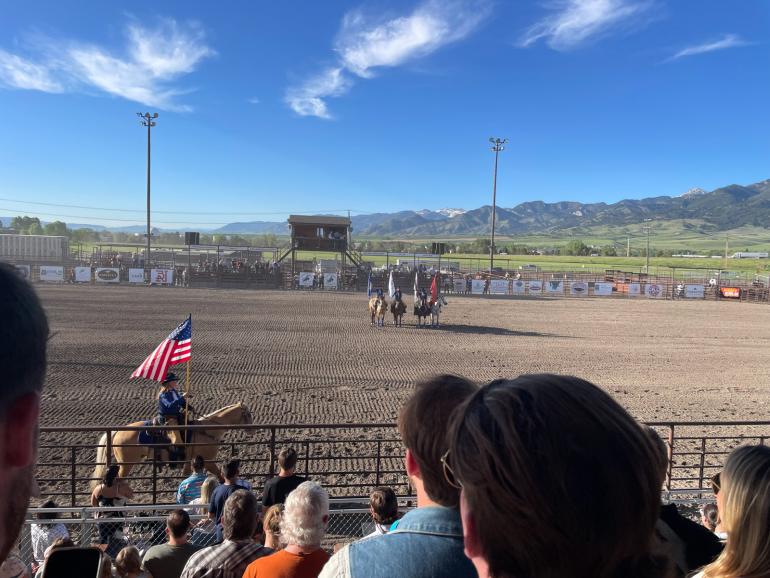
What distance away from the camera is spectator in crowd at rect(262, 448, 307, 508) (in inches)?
207

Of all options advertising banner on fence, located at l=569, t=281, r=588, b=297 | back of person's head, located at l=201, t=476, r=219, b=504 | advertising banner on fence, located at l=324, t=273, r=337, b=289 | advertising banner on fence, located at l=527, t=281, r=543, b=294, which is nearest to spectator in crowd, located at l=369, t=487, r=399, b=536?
back of person's head, located at l=201, t=476, r=219, b=504

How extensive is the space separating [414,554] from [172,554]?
3.38 m

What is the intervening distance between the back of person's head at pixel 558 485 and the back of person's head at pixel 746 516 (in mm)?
936

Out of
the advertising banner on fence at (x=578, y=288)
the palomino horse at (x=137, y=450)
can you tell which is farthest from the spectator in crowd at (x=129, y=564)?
the advertising banner on fence at (x=578, y=288)

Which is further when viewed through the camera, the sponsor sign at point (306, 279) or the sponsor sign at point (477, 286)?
the sponsor sign at point (477, 286)

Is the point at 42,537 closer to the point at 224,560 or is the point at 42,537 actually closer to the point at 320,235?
the point at 224,560

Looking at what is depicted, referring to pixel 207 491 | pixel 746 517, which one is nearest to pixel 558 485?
pixel 746 517

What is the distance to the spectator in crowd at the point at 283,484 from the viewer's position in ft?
17.3

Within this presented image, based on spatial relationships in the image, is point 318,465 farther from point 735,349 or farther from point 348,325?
point 735,349

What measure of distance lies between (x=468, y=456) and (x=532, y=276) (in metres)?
61.1

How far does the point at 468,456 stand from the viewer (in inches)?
47.1

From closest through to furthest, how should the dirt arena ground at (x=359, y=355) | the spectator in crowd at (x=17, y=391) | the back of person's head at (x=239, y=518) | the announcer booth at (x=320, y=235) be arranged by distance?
the spectator in crowd at (x=17, y=391), the back of person's head at (x=239, y=518), the dirt arena ground at (x=359, y=355), the announcer booth at (x=320, y=235)

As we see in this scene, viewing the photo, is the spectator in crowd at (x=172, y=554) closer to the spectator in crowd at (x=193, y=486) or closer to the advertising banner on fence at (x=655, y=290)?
the spectator in crowd at (x=193, y=486)

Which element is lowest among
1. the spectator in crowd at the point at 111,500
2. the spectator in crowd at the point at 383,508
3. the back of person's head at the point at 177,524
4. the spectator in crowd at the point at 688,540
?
the spectator in crowd at the point at 111,500
